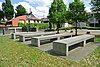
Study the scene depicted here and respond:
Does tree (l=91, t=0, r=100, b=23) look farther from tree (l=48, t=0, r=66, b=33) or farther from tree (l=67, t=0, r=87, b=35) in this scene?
tree (l=48, t=0, r=66, b=33)

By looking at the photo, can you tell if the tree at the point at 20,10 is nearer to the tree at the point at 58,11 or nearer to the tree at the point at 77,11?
the tree at the point at 58,11

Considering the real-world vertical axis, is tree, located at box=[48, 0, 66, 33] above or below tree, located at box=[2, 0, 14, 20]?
below

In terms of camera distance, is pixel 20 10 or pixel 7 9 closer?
pixel 7 9

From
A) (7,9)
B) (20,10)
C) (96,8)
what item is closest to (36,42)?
(96,8)

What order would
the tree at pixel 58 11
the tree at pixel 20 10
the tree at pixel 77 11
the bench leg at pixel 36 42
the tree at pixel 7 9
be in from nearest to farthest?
the bench leg at pixel 36 42
the tree at pixel 77 11
the tree at pixel 58 11
the tree at pixel 7 9
the tree at pixel 20 10

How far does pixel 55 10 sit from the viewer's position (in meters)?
20.1

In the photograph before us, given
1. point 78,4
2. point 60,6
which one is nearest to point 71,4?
point 78,4

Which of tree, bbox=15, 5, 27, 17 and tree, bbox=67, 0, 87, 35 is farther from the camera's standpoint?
tree, bbox=15, 5, 27, 17

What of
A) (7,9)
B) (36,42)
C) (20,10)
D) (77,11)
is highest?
(20,10)

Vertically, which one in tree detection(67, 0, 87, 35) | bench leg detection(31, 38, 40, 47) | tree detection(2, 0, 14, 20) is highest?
tree detection(2, 0, 14, 20)

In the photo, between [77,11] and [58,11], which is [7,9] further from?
[77,11]

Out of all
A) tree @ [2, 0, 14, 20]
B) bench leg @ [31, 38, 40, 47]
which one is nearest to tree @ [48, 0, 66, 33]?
bench leg @ [31, 38, 40, 47]

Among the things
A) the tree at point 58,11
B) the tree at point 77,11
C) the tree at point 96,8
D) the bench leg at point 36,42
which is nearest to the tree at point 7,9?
the tree at point 58,11

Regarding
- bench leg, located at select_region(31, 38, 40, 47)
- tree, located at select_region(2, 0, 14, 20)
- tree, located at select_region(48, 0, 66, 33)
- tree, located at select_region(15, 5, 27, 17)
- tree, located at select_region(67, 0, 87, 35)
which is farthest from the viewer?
tree, located at select_region(15, 5, 27, 17)
